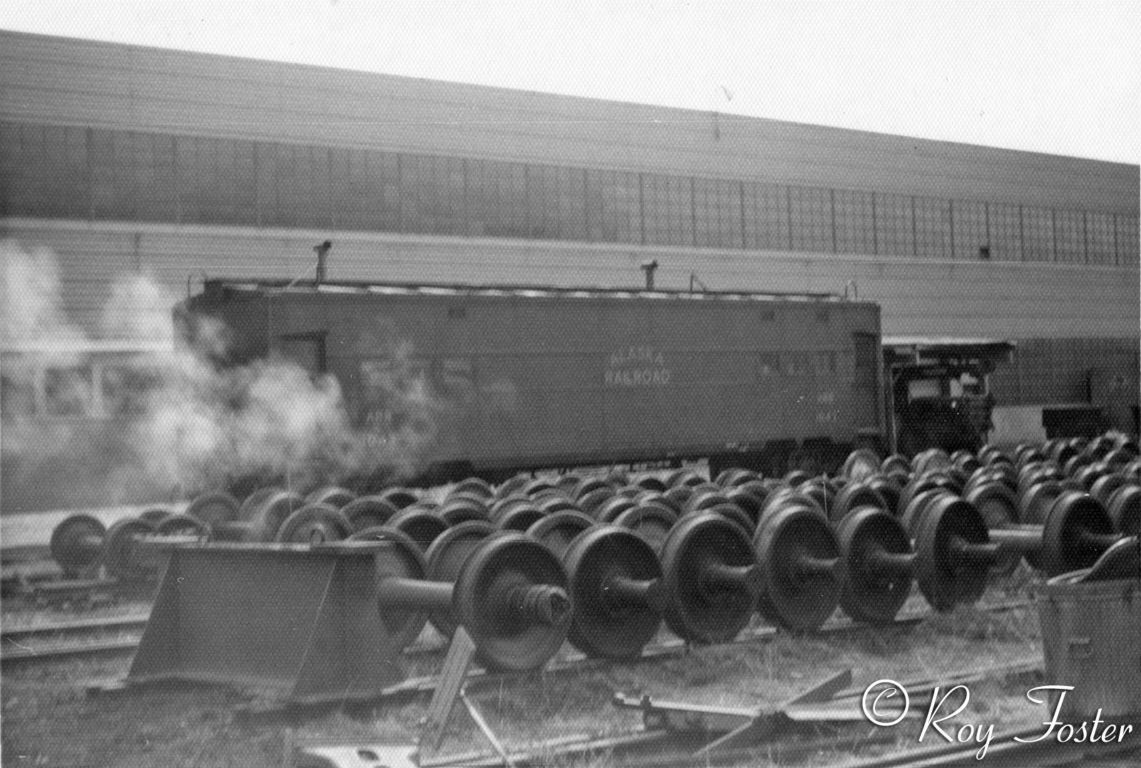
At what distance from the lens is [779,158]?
48.9ft

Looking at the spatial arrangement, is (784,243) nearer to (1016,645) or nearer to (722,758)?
(1016,645)

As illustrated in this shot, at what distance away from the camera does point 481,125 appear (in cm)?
1398

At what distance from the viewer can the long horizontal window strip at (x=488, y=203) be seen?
8867mm

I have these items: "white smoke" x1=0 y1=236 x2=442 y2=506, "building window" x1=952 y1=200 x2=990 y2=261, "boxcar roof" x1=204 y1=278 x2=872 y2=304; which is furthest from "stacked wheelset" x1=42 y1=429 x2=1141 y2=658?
"building window" x1=952 y1=200 x2=990 y2=261

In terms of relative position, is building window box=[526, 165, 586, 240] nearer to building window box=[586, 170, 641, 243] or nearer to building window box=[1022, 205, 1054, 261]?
building window box=[586, 170, 641, 243]

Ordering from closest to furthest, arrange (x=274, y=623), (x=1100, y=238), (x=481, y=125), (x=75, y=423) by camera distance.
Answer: (x=274, y=623) → (x=75, y=423) → (x=1100, y=238) → (x=481, y=125)

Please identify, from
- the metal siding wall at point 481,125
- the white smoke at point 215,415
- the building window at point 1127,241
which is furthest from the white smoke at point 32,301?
the building window at point 1127,241

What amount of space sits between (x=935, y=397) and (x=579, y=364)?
839cm

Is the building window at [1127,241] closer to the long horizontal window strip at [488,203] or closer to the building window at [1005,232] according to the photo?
the long horizontal window strip at [488,203]

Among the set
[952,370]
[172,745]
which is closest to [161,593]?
[172,745]

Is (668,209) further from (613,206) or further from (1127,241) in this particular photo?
(1127,241)

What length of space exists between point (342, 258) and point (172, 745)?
30.5 ft

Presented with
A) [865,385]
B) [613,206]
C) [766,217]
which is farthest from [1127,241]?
[865,385]

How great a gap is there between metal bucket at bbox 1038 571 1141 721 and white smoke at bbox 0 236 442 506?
6544 mm
